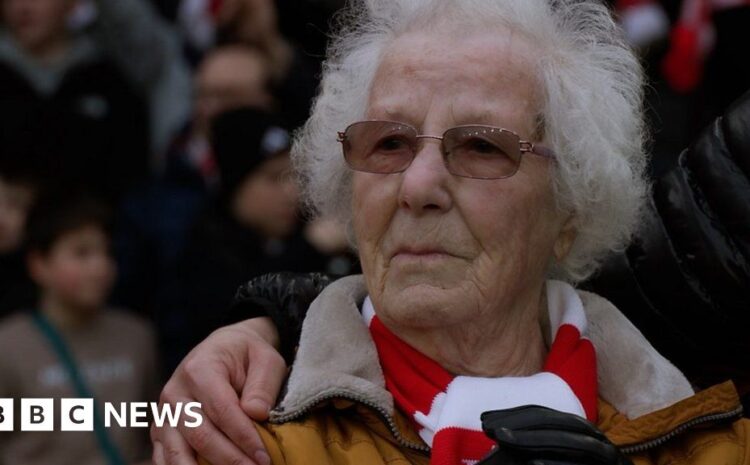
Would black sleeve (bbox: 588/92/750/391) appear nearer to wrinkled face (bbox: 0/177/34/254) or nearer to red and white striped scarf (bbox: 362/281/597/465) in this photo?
red and white striped scarf (bbox: 362/281/597/465)

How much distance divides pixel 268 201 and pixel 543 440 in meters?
3.27

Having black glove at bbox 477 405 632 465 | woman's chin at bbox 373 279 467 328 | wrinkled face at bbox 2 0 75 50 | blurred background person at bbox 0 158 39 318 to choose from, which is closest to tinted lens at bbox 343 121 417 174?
woman's chin at bbox 373 279 467 328

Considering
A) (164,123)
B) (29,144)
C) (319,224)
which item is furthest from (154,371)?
(164,123)

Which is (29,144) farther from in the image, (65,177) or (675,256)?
(675,256)

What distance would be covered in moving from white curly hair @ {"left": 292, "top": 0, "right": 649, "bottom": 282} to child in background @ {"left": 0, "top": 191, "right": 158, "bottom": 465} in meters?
1.97

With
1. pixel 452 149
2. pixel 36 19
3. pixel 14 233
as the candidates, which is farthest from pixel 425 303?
pixel 36 19

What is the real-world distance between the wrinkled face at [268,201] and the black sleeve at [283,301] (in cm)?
225

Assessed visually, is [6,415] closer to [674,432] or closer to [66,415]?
[66,415]

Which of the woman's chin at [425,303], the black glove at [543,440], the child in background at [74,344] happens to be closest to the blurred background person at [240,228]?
the child in background at [74,344]

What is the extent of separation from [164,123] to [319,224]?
1.71 meters

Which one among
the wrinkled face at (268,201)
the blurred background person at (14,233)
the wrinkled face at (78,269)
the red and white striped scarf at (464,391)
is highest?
the red and white striped scarf at (464,391)

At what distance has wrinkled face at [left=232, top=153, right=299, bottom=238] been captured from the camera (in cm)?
560

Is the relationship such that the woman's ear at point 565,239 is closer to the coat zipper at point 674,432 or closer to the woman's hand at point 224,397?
the coat zipper at point 674,432

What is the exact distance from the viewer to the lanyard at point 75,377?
4.92 metres
